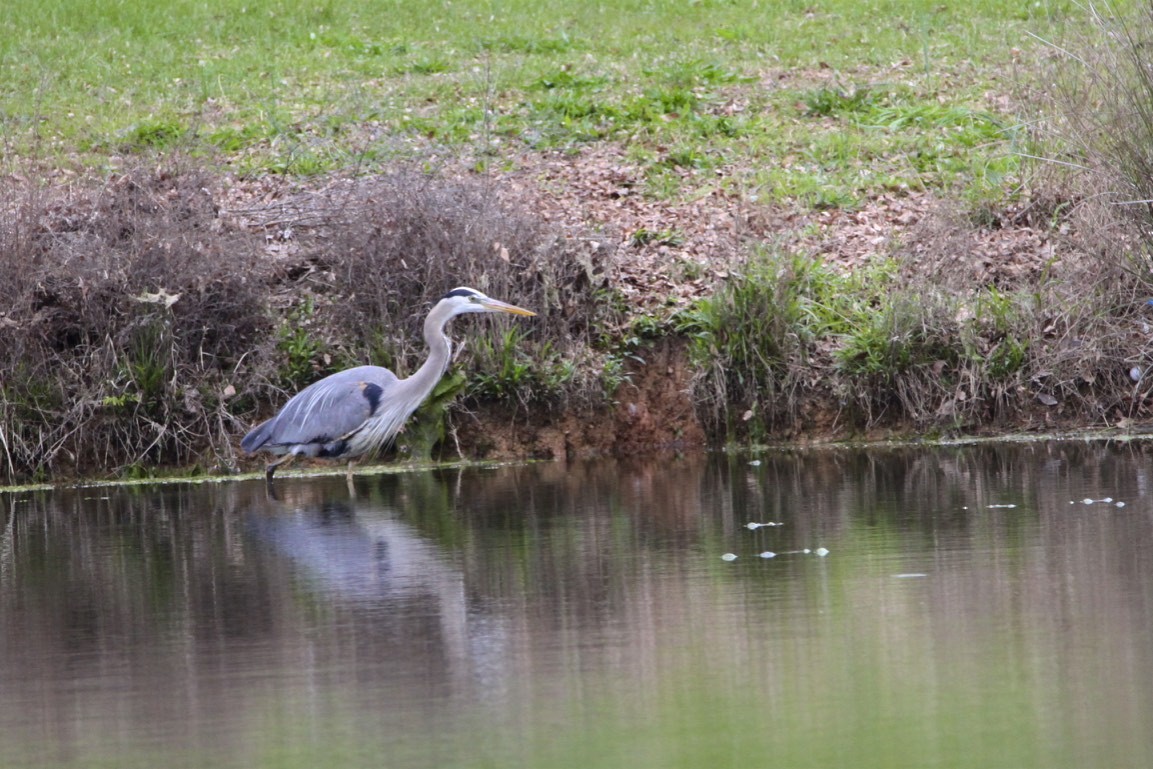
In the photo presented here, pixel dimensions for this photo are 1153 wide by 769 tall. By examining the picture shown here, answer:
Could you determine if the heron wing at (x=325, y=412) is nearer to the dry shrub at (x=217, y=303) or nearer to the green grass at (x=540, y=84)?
the dry shrub at (x=217, y=303)

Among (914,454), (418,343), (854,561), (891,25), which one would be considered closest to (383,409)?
(418,343)

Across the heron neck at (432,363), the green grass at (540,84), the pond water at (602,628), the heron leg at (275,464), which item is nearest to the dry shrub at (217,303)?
the heron leg at (275,464)

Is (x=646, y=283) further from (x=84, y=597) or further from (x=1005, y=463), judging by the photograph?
(x=84, y=597)

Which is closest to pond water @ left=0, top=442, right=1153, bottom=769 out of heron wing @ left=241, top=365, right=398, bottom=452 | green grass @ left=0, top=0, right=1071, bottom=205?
heron wing @ left=241, top=365, right=398, bottom=452

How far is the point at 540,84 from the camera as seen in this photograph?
21188 millimetres

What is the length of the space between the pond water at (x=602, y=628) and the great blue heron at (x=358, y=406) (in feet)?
4.26

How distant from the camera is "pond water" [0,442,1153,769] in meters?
5.43

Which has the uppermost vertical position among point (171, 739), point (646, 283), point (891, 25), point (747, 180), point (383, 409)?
point (891, 25)

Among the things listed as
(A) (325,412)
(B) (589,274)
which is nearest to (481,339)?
(B) (589,274)

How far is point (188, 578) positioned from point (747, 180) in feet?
34.1

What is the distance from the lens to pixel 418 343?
14.8 metres

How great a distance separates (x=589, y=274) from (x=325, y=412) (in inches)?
124

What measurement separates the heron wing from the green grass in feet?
16.1

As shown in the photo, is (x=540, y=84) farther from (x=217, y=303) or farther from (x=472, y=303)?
(x=472, y=303)
